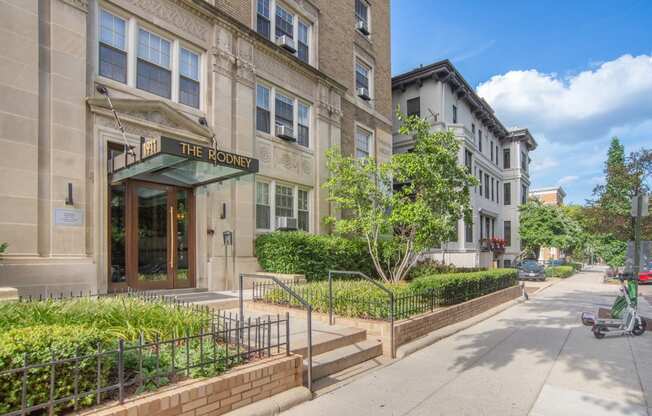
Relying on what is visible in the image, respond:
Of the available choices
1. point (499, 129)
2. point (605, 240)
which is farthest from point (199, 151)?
point (499, 129)

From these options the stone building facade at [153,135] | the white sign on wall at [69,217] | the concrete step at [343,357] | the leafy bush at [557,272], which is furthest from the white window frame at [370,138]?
the leafy bush at [557,272]

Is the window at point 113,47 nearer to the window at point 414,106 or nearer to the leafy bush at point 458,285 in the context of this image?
the leafy bush at point 458,285

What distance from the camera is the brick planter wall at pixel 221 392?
3580 mm

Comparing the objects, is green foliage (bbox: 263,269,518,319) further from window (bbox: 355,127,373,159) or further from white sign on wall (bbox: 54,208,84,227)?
window (bbox: 355,127,373,159)

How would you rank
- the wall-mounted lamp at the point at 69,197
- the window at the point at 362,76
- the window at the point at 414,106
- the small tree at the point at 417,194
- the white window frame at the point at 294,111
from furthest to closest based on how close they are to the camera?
the window at the point at 414,106 < the window at the point at 362,76 < the white window frame at the point at 294,111 < the small tree at the point at 417,194 < the wall-mounted lamp at the point at 69,197

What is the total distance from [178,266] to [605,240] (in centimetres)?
2216

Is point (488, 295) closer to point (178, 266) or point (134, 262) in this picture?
point (178, 266)

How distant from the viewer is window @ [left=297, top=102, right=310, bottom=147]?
51.6ft

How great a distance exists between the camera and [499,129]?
116 ft

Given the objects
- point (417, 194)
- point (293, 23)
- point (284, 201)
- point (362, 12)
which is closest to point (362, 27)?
point (362, 12)

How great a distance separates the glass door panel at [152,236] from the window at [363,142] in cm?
1021

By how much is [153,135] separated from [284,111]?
5619mm

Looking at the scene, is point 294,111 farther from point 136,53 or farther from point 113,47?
point 113,47

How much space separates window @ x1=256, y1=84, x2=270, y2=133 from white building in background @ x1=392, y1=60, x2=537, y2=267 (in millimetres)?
9467
